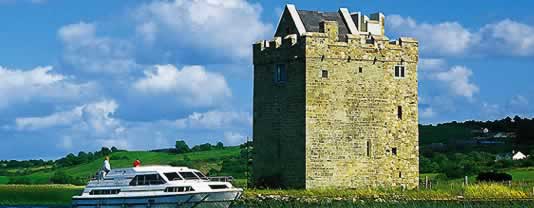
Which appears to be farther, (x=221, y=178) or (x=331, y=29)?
(x=331, y=29)

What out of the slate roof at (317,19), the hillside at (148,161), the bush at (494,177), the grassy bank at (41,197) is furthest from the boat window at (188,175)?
the hillside at (148,161)

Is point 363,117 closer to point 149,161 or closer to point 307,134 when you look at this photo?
point 307,134

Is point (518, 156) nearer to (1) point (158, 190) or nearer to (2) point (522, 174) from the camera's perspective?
(2) point (522, 174)

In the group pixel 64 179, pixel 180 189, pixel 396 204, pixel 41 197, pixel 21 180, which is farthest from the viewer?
pixel 21 180

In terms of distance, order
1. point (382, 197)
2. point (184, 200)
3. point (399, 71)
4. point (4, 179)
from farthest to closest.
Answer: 1. point (4, 179)
2. point (399, 71)
3. point (382, 197)
4. point (184, 200)

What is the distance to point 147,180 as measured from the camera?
4466cm

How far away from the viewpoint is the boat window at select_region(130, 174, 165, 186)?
1743 inches

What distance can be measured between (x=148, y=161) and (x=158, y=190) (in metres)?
56.8

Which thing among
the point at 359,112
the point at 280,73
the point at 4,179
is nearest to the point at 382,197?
the point at 359,112

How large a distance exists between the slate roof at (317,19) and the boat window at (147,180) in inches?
510

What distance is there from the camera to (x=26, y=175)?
112812 millimetres

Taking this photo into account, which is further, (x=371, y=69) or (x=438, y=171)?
(x=438, y=171)

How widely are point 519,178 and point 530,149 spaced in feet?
117

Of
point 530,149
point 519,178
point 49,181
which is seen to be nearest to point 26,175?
point 49,181
